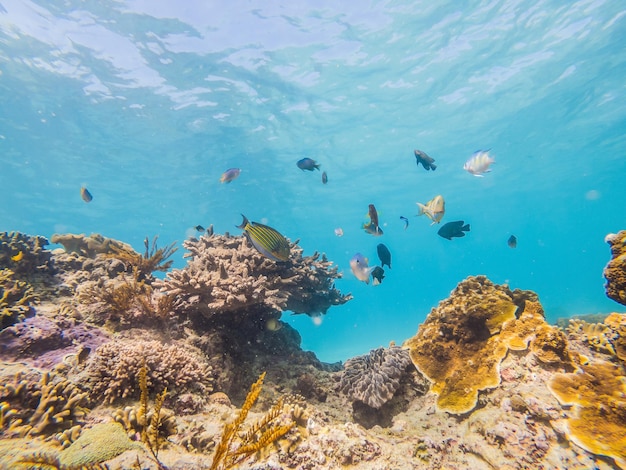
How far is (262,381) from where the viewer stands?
297 cm

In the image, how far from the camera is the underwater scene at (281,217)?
2.69 meters

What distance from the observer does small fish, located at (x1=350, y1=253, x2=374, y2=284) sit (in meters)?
5.00

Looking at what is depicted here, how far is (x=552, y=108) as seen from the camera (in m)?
27.4

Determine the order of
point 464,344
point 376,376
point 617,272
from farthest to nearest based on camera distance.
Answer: point 376,376
point 464,344
point 617,272

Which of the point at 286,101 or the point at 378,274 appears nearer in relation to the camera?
the point at 378,274

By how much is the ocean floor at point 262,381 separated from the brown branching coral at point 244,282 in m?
0.04

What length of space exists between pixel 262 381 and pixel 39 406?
6.24 ft

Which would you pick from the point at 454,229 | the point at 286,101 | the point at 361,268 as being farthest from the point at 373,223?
the point at 286,101

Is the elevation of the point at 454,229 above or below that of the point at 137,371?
above

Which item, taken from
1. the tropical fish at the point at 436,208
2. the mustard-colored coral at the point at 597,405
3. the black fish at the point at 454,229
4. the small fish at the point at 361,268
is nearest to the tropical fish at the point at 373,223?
the small fish at the point at 361,268

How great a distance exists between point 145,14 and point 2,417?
2047 cm

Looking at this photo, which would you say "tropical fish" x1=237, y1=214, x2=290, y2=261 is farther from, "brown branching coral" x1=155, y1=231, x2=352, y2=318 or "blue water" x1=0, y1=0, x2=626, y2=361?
"blue water" x1=0, y1=0, x2=626, y2=361

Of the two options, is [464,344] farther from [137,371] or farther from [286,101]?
[286,101]

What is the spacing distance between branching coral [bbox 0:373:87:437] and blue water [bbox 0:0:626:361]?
19602mm
